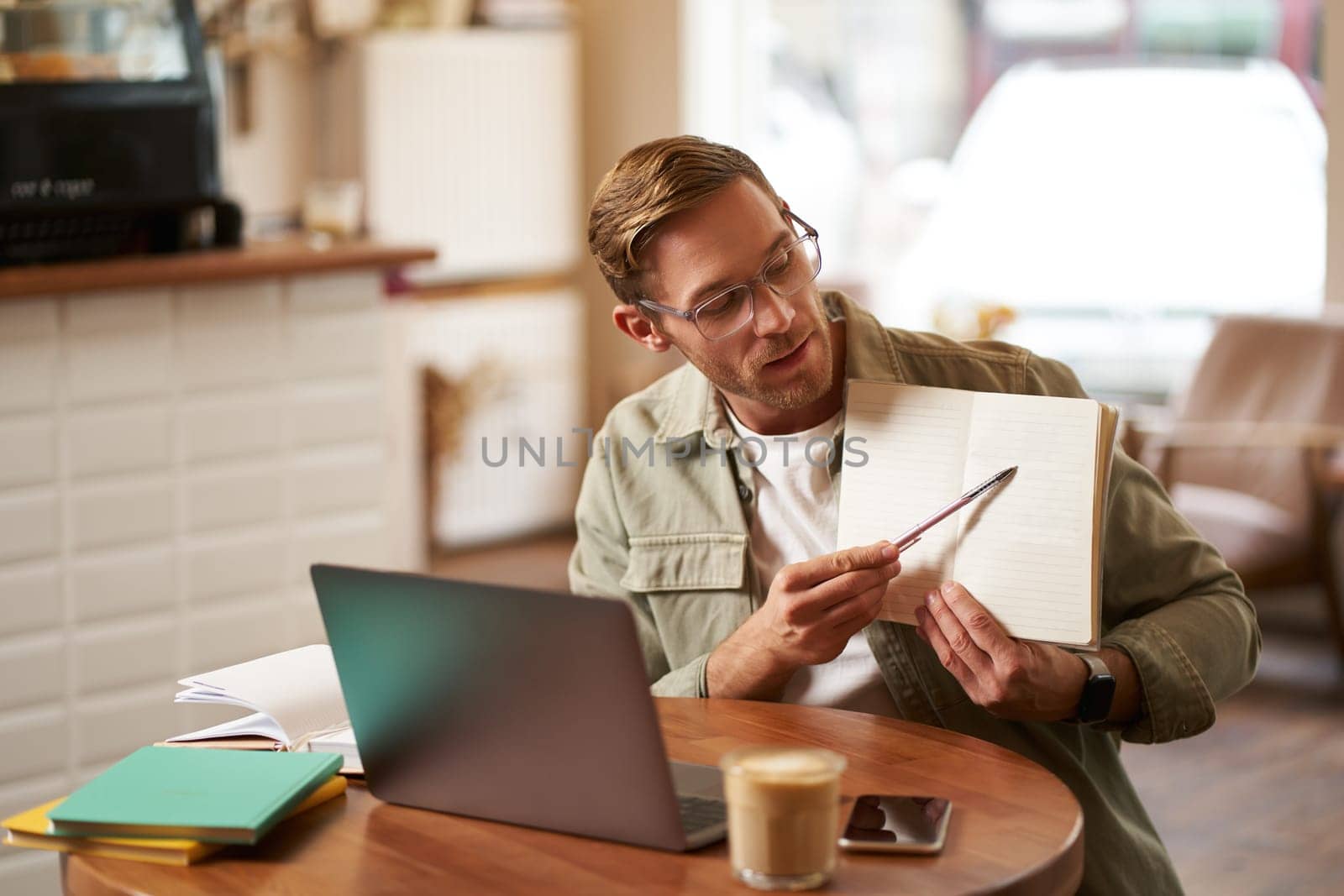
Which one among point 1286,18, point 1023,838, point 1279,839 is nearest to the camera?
point 1023,838

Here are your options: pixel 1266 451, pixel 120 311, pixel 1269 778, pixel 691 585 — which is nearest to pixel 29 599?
pixel 120 311

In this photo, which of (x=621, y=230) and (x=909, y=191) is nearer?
(x=621, y=230)

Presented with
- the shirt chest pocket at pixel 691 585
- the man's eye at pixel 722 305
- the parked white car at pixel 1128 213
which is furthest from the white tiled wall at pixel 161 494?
the parked white car at pixel 1128 213

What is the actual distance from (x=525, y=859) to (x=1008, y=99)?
4.44 meters

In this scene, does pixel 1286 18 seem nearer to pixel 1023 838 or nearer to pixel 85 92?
pixel 85 92

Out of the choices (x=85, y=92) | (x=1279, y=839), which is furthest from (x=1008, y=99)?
(x=85, y=92)

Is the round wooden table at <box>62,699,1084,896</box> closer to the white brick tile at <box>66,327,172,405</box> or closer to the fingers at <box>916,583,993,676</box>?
the fingers at <box>916,583,993,676</box>

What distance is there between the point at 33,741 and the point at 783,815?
1.99 metres

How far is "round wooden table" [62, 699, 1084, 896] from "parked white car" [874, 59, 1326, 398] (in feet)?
11.6

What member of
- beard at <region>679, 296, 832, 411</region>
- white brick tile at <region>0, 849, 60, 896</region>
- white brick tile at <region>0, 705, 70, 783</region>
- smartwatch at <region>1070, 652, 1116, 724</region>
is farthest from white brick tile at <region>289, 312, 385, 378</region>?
smartwatch at <region>1070, 652, 1116, 724</region>

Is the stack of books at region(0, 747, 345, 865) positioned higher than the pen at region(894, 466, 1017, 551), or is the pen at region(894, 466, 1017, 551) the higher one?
the pen at region(894, 466, 1017, 551)

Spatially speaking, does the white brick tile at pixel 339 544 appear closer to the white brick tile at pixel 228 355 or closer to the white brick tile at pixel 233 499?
the white brick tile at pixel 233 499

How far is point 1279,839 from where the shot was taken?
3.12 metres

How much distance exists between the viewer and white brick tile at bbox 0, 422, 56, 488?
2686 mm
